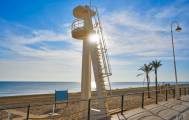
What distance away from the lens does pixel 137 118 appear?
31.8ft

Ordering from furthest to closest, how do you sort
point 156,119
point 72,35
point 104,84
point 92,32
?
point 72,35 → point 92,32 → point 104,84 → point 156,119

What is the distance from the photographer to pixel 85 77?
12938 millimetres

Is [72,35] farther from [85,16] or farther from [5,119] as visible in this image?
[5,119]

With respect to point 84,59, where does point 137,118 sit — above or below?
below

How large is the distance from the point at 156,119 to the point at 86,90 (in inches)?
194

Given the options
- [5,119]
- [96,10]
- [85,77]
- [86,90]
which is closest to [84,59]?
[85,77]

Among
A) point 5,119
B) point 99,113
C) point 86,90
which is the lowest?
point 5,119

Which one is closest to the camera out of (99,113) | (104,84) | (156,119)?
(156,119)

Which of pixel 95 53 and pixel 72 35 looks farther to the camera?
pixel 72 35

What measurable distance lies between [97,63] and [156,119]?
4.51 meters

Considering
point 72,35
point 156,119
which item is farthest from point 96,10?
point 156,119

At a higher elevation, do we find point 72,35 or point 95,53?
point 72,35

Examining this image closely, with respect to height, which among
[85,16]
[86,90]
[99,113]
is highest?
[85,16]

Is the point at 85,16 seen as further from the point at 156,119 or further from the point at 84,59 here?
the point at 156,119
